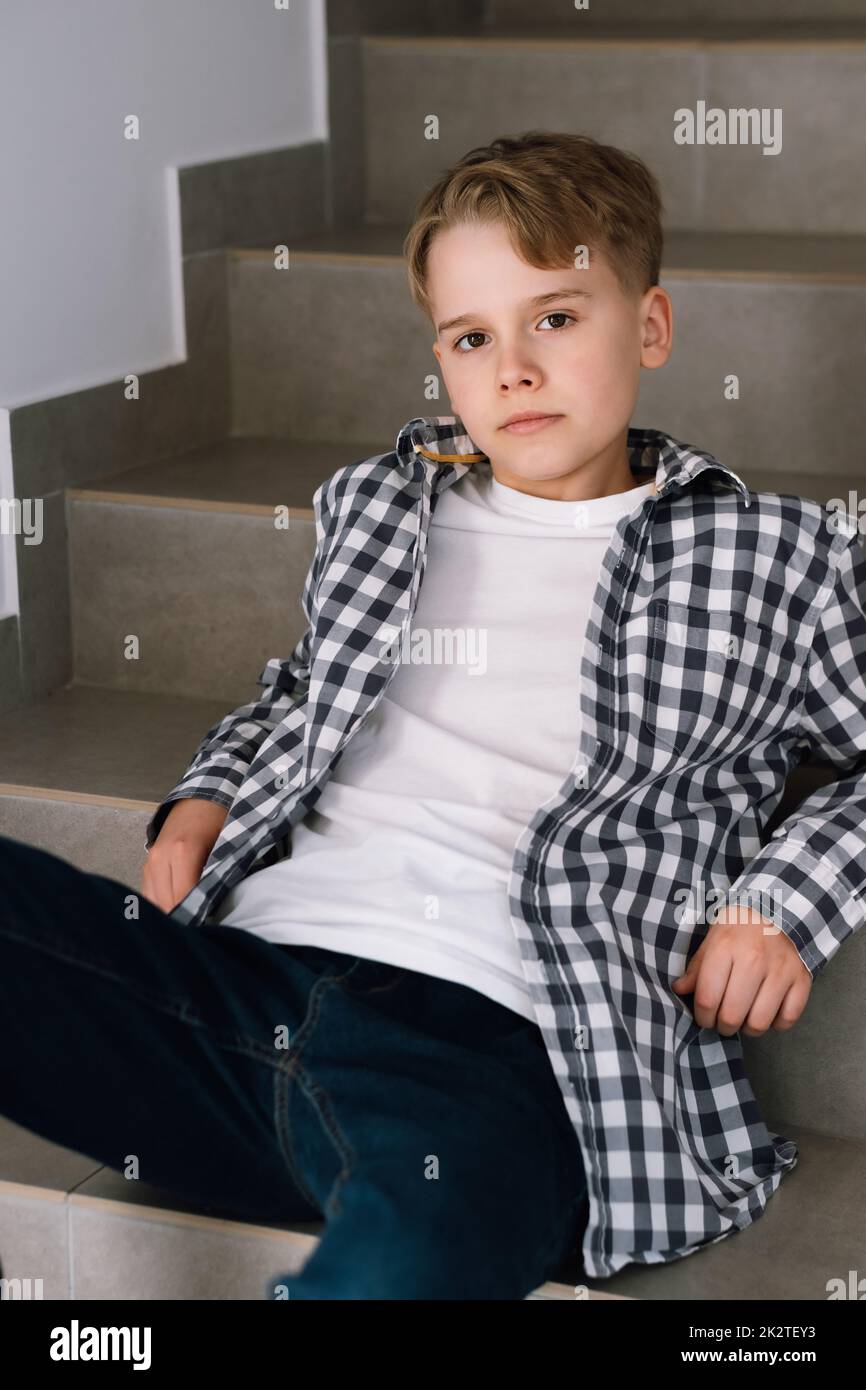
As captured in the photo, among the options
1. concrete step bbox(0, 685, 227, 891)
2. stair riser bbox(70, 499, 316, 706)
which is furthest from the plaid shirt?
stair riser bbox(70, 499, 316, 706)

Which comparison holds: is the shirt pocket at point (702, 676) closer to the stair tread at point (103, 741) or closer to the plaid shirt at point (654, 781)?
the plaid shirt at point (654, 781)

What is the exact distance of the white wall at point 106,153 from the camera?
1.67 meters

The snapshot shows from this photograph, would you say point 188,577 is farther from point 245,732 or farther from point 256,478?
point 245,732

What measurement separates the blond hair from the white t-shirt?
0.19 m

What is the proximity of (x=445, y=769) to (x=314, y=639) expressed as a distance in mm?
172

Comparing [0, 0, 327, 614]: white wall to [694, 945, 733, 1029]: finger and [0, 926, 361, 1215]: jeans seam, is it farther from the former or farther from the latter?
[694, 945, 733, 1029]: finger

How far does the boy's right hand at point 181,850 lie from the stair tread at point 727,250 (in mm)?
866

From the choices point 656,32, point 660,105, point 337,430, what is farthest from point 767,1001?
point 656,32

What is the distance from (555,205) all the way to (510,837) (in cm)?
48

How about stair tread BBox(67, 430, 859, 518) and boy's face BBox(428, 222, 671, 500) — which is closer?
boy's face BBox(428, 222, 671, 500)

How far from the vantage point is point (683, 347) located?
1.88 meters

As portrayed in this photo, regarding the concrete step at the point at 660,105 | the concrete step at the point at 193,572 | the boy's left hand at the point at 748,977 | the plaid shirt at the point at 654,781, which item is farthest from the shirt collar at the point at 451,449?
the concrete step at the point at 660,105

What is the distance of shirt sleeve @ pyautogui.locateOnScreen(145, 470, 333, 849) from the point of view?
1.37 meters
